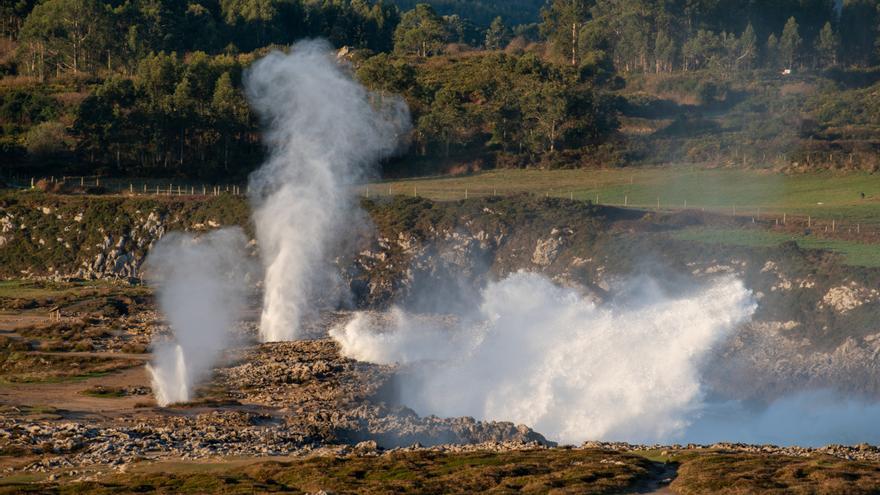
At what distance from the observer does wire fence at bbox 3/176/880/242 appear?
117m

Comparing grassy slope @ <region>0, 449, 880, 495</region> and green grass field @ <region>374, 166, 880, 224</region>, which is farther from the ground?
green grass field @ <region>374, 166, 880, 224</region>

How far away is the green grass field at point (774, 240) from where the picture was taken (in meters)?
104

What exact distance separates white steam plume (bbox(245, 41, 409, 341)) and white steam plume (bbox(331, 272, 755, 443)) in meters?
11.3

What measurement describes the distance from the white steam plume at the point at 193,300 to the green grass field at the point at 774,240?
3882 centimetres

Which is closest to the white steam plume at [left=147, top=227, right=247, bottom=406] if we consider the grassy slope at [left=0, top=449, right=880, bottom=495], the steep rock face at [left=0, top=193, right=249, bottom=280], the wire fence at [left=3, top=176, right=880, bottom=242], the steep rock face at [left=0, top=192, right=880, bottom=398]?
the steep rock face at [left=0, top=193, right=249, bottom=280]

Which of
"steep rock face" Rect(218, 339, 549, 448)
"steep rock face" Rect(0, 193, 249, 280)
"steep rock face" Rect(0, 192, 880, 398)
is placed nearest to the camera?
"steep rock face" Rect(218, 339, 549, 448)

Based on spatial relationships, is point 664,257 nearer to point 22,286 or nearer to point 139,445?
point 139,445

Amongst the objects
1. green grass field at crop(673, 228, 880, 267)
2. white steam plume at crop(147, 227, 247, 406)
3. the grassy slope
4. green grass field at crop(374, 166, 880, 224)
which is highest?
green grass field at crop(374, 166, 880, 224)

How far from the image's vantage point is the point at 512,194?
134 metres

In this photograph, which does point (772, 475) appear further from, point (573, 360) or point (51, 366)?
point (51, 366)

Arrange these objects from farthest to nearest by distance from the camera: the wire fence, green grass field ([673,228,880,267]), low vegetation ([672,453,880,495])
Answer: the wire fence < green grass field ([673,228,880,267]) < low vegetation ([672,453,880,495])

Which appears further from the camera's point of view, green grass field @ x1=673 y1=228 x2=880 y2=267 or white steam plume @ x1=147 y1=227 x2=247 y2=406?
green grass field @ x1=673 y1=228 x2=880 y2=267

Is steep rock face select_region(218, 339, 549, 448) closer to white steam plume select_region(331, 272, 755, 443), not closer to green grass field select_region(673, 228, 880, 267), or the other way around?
white steam plume select_region(331, 272, 755, 443)

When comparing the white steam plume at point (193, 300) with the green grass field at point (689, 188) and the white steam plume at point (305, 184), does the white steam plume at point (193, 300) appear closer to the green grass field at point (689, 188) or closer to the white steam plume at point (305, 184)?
the white steam plume at point (305, 184)
